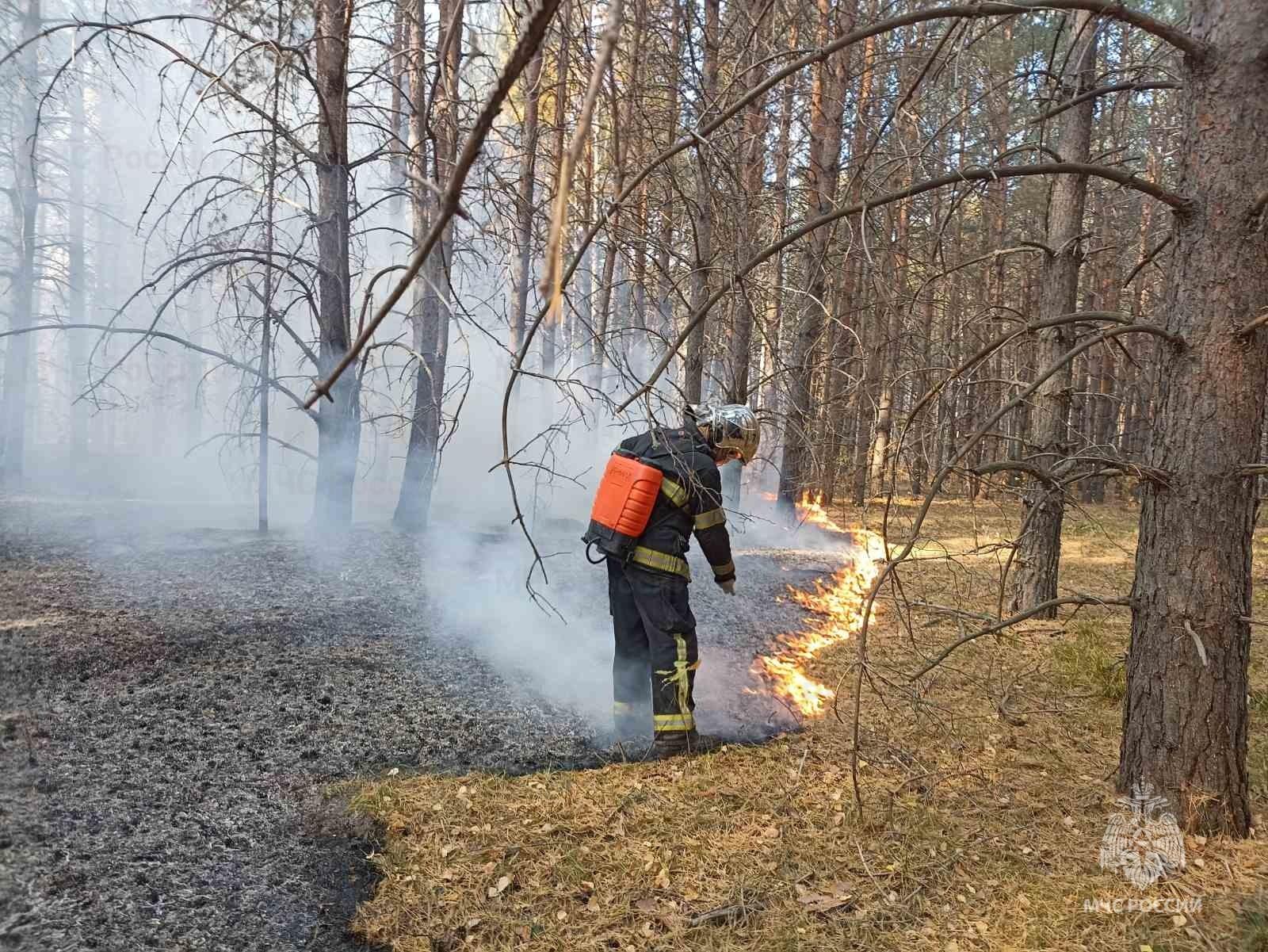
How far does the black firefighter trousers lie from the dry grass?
33cm

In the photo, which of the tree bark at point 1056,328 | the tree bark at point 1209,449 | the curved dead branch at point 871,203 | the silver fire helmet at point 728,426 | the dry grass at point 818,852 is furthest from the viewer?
the tree bark at point 1056,328

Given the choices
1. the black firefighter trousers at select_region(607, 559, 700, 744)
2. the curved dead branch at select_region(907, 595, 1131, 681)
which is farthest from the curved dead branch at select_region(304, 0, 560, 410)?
the black firefighter trousers at select_region(607, 559, 700, 744)

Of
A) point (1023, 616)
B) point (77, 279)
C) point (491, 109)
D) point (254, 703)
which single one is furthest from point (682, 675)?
point (77, 279)

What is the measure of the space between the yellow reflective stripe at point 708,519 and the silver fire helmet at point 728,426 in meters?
0.41

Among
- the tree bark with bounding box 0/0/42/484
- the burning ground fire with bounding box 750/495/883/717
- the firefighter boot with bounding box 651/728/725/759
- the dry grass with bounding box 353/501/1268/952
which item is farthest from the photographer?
the tree bark with bounding box 0/0/42/484

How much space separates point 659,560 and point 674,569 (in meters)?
0.10

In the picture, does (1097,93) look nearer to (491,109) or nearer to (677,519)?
(677,519)

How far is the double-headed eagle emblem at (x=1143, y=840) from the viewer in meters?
3.21

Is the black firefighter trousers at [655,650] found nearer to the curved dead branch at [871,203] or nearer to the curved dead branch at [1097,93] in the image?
the curved dead branch at [871,203]

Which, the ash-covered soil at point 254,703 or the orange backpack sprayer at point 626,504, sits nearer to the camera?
the ash-covered soil at point 254,703

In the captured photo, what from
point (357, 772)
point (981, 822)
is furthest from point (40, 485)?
point (981, 822)

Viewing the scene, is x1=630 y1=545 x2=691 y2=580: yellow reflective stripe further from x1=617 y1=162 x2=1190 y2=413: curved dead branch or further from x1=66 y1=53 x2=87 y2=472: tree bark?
x1=66 y1=53 x2=87 y2=472: tree bark

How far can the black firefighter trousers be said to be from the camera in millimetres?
4609

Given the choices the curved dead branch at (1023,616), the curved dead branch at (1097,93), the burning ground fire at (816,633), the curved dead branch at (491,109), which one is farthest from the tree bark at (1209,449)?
the curved dead branch at (491,109)
